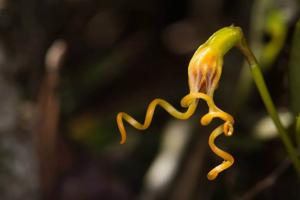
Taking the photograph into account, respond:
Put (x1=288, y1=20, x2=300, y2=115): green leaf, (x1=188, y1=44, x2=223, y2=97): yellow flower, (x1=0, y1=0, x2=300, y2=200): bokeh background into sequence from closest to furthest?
(x1=188, y1=44, x2=223, y2=97): yellow flower
(x1=288, y1=20, x2=300, y2=115): green leaf
(x1=0, y1=0, x2=300, y2=200): bokeh background

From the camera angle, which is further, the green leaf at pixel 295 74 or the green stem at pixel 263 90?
the green leaf at pixel 295 74

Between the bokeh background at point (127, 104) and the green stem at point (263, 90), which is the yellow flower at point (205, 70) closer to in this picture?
the green stem at point (263, 90)

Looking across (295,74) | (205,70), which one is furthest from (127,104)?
(205,70)

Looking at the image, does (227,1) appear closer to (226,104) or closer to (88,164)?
(226,104)

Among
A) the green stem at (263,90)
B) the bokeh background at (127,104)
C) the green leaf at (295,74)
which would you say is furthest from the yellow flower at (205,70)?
the bokeh background at (127,104)

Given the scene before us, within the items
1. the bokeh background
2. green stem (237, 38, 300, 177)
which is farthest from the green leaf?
the bokeh background

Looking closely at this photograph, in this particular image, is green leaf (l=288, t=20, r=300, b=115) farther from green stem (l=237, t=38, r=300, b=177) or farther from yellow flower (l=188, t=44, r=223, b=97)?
yellow flower (l=188, t=44, r=223, b=97)
